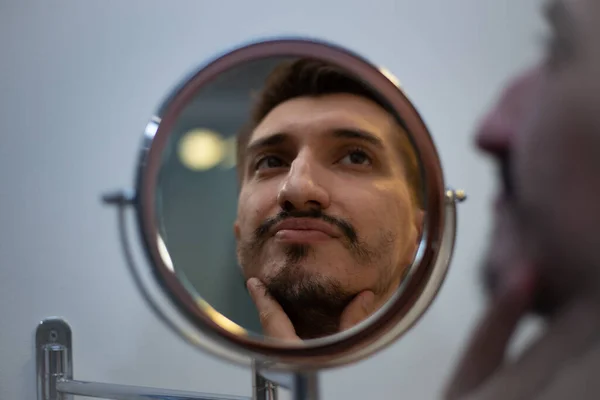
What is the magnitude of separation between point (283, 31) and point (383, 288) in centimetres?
44

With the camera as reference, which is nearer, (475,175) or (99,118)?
(475,175)

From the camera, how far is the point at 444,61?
663 millimetres

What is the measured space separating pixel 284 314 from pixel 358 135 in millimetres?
156

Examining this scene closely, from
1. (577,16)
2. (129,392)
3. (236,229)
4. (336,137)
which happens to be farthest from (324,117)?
(129,392)

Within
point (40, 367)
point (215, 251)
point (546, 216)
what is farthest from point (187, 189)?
point (40, 367)

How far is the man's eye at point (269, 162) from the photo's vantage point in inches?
17.3

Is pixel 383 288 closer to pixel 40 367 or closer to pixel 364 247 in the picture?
pixel 364 247

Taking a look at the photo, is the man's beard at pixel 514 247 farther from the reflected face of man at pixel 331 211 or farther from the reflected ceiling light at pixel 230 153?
the reflected ceiling light at pixel 230 153

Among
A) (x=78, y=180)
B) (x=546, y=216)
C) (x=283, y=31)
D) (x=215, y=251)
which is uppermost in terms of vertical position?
(x=283, y=31)

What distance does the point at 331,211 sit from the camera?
1.37 ft

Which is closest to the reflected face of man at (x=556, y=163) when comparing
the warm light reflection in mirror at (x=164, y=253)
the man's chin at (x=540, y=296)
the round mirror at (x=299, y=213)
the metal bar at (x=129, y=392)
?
the man's chin at (x=540, y=296)

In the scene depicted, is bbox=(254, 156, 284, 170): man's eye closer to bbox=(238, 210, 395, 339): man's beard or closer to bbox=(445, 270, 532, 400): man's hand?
bbox=(238, 210, 395, 339): man's beard

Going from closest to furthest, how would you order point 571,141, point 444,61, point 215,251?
point 571,141, point 215,251, point 444,61

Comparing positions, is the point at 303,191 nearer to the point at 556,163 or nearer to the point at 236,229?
the point at 236,229
